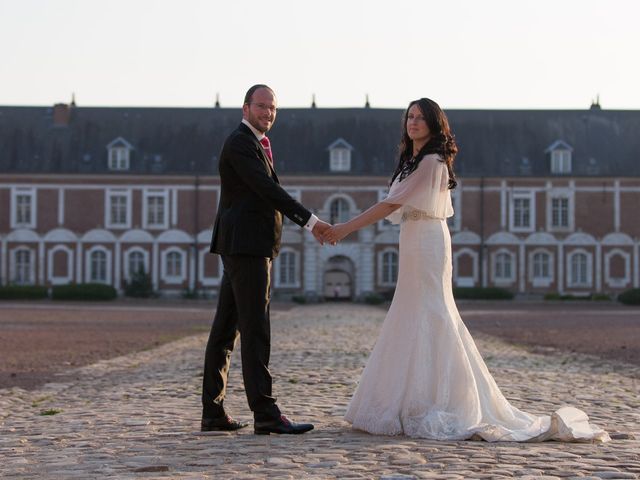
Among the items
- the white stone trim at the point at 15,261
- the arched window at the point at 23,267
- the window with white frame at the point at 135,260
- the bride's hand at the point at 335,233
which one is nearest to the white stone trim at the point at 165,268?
the window with white frame at the point at 135,260

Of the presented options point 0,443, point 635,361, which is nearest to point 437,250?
point 0,443

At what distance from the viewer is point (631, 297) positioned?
43500mm

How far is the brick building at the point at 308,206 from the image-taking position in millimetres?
48094

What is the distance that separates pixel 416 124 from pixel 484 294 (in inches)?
1546

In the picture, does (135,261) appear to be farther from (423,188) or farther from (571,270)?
(423,188)

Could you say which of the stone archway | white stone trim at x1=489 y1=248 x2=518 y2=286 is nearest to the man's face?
white stone trim at x1=489 y1=248 x2=518 y2=286

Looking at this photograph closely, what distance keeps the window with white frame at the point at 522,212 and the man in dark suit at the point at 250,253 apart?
4220cm

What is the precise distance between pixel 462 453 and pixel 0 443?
105 inches

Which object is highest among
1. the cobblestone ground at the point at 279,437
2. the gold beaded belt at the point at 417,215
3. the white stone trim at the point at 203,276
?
the gold beaded belt at the point at 417,215

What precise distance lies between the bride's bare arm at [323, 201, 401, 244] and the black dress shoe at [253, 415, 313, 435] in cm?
114

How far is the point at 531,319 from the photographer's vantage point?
29.5 meters

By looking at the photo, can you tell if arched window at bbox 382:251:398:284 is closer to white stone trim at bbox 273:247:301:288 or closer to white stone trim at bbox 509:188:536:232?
white stone trim at bbox 273:247:301:288

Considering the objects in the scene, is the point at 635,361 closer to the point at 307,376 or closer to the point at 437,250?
the point at 307,376

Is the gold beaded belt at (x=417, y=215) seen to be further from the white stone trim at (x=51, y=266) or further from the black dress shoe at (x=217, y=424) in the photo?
the white stone trim at (x=51, y=266)
